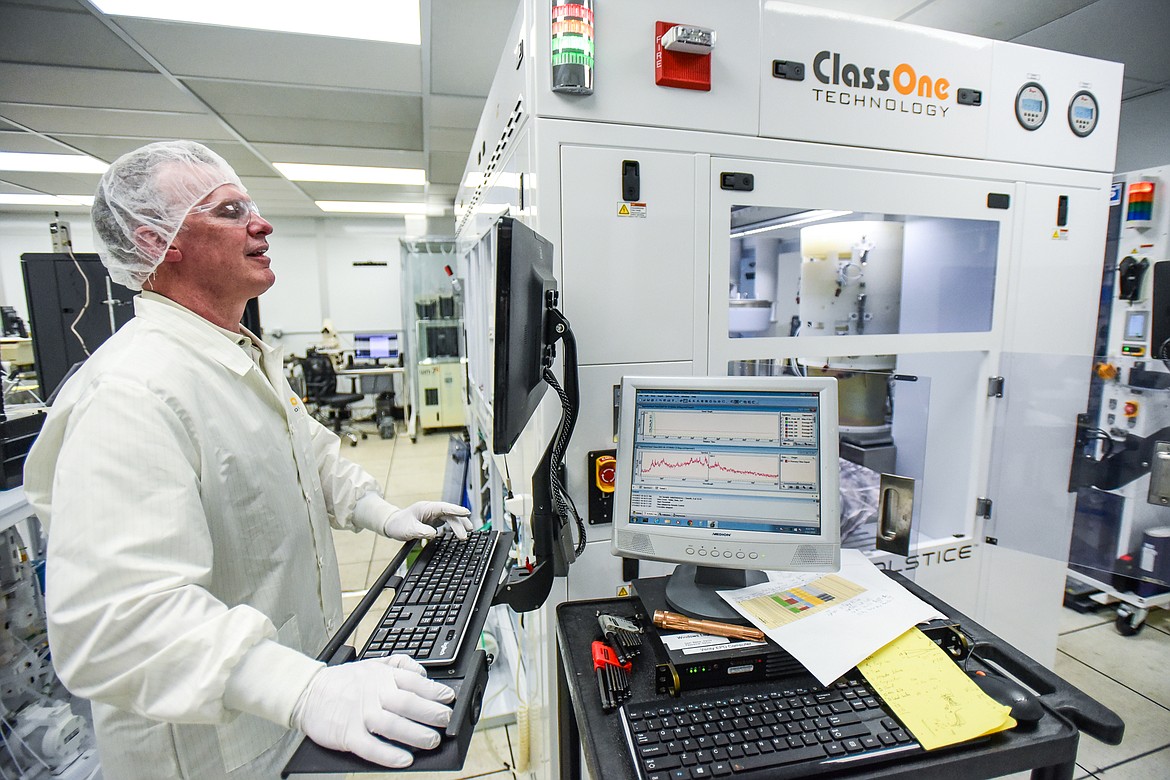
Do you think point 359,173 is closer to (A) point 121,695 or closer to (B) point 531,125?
(B) point 531,125

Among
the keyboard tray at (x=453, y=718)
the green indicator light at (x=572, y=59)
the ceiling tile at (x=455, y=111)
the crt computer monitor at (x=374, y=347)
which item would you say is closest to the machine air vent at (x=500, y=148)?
the green indicator light at (x=572, y=59)

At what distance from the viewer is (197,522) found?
0.85 metres

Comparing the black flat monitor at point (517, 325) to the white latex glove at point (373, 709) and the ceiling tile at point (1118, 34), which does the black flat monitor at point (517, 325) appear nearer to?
the white latex glove at point (373, 709)

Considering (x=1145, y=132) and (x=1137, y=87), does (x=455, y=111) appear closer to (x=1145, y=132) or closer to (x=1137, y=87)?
(x=1137, y=87)

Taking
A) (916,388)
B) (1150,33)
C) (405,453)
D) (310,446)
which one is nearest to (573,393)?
(310,446)

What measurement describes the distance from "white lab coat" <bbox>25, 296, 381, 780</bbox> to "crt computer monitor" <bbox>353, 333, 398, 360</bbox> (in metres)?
6.39

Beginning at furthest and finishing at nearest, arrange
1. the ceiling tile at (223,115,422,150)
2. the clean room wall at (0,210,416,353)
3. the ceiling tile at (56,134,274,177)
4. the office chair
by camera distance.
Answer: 1. the clean room wall at (0,210,416,353)
2. the office chair
3. the ceiling tile at (56,134,274,177)
4. the ceiling tile at (223,115,422,150)

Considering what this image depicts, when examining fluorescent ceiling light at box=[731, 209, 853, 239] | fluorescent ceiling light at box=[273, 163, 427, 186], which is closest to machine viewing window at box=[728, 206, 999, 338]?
fluorescent ceiling light at box=[731, 209, 853, 239]

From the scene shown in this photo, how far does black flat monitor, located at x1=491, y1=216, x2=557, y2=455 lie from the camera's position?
2.74ft

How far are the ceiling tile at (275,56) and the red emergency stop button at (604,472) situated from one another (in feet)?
8.31

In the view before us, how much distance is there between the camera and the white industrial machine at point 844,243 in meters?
1.30

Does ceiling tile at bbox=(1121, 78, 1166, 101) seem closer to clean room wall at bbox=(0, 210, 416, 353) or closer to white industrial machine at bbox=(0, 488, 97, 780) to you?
white industrial machine at bbox=(0, 488, 97, 780)

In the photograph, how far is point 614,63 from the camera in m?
1.27

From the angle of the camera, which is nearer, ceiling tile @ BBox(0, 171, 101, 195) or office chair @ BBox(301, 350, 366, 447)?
ceiling tile @ BBox(0, 171, 101, 195)
